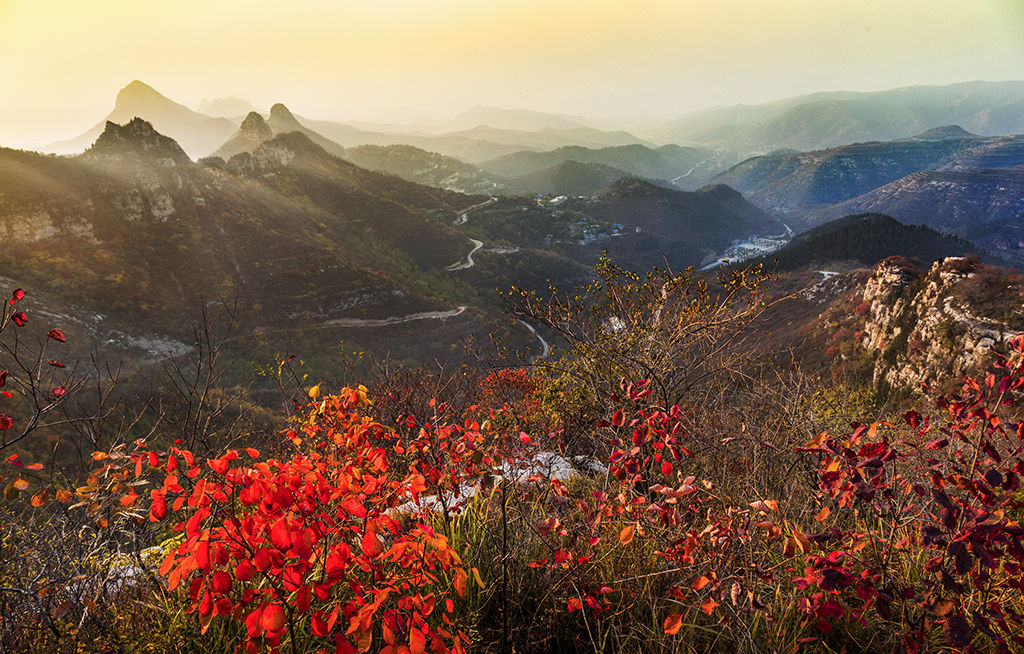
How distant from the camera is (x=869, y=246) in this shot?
98.4m

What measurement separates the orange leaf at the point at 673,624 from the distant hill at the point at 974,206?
739 feet

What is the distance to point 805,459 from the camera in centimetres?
547

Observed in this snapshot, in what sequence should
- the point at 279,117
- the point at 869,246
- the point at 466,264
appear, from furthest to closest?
the point at 279,117, the point at 869,246, the point at 466,264

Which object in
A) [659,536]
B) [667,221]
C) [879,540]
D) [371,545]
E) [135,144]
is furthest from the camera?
[667,221]

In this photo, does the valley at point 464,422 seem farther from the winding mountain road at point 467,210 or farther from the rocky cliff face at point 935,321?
the winding mountain road at point 467,210

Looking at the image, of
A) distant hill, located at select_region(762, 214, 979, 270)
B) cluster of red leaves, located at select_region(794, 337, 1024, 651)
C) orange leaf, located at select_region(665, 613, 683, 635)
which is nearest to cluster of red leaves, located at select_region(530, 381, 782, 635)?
orange leaf, located at select_region(665, 613, 683, 635)

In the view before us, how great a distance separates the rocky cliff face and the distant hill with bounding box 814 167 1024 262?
169 metres

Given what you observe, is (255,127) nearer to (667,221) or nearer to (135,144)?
(135,144)

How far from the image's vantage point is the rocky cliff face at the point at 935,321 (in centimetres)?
3159

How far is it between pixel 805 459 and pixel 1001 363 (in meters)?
3.72

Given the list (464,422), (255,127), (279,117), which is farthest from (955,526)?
(279,117)

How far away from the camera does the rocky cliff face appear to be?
31594 mm

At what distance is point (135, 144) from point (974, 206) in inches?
10616

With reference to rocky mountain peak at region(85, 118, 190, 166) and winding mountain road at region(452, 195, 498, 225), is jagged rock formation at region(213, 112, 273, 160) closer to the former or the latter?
winding mountain road at region(452, 195, 498, 225)
